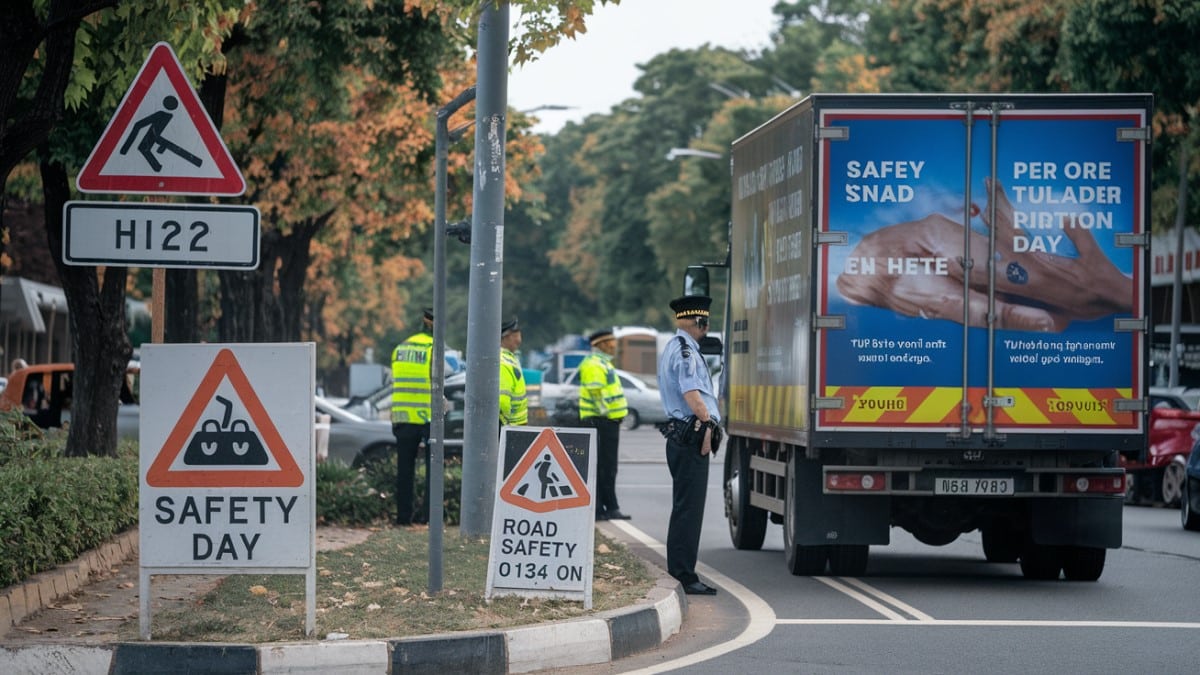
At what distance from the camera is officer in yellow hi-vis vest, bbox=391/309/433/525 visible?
16.1 metres

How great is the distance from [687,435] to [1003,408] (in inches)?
86.8

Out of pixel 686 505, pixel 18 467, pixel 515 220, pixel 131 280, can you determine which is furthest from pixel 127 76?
pixel 515 220

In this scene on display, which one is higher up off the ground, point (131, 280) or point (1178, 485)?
point (131, 280)

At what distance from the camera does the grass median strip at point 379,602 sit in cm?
883

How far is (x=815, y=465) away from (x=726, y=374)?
10.5 feet

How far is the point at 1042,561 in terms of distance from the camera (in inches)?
535

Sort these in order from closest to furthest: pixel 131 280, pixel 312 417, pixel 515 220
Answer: pixel 312 417 → pixel 131 280 → pixel 515 220

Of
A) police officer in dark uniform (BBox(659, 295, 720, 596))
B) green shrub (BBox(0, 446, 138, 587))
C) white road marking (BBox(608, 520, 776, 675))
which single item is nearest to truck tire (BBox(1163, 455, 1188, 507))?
white road marking (BBox(608, 520, 776, 675))

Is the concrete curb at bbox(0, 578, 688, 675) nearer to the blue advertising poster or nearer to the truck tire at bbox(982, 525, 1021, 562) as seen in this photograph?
the blue advertising poster

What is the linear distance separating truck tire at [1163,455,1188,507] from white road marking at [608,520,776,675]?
32.9 feet

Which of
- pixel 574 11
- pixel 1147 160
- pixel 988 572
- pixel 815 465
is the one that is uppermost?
pixel 574 11

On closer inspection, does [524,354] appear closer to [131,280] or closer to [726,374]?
[131,280]

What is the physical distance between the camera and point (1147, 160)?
1245 centimetres

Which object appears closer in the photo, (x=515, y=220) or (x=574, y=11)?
(x=574, y=11)
